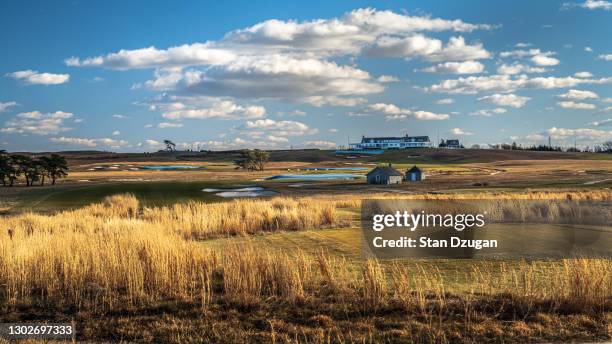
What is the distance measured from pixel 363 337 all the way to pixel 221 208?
65.6 feet

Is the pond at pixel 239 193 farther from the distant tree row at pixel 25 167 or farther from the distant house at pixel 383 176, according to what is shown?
the distant tree row at pixel 25 167

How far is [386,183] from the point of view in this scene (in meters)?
70.6

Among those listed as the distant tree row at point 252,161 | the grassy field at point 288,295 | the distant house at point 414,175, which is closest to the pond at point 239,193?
the distant house at point 414,175

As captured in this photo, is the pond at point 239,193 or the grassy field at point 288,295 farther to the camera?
the pond at point 239,193

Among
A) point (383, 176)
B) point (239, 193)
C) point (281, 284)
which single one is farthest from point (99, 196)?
point (281, 284)

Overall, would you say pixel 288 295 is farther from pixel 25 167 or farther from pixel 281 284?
pixel 25 167

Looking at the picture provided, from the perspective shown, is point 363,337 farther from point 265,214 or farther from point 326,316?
point 265,214

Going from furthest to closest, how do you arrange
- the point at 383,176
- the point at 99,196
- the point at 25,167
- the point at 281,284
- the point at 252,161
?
the point at 252,161 < the point at 383,176 < the point at 25,167 < the point at 99,196 < the point at 281,284

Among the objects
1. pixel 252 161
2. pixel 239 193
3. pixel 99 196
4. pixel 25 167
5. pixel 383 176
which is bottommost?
pixel 239 193

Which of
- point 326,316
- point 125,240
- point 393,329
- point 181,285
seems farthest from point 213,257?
point 393,329
